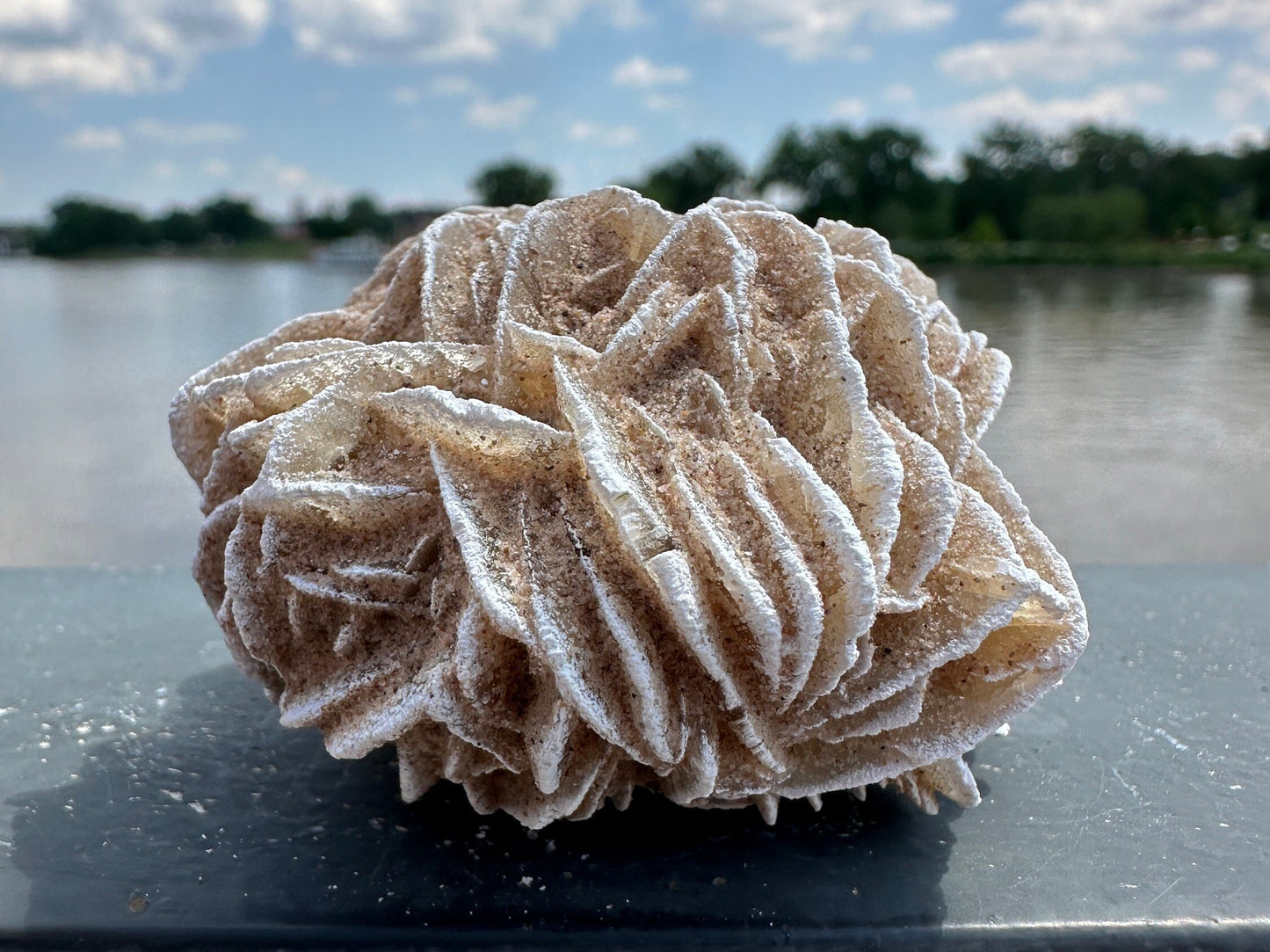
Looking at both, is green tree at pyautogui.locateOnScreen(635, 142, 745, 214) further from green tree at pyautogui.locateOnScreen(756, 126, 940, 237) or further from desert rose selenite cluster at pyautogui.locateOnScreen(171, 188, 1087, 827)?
desert rose selenite cluster at pyautogui.locateOnScreen(171, 188, 1087, 827)

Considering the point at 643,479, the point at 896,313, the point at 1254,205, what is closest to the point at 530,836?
the point at 643,479

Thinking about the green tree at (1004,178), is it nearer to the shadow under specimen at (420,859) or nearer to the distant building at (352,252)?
the distant building at (352,252)

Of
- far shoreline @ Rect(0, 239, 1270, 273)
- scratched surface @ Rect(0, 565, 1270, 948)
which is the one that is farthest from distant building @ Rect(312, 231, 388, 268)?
scratched surface @ Rect(0, 565, 1270, 948)

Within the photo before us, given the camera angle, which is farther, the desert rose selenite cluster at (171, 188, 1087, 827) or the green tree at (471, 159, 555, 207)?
the green tree at (471, 159, 555, 207)

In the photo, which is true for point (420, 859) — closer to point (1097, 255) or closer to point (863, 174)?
point (1097, 255)

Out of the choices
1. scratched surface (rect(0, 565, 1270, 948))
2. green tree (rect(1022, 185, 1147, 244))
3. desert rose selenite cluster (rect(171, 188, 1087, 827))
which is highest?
green tree (rect(1022, 185, 1147, 244))
